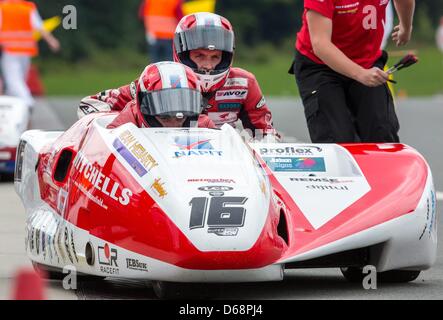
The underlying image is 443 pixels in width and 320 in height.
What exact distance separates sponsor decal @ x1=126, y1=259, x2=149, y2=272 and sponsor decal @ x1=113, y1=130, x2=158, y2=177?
0.47 m

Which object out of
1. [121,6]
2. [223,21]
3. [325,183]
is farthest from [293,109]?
[121,6]

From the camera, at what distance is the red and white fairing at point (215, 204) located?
7.36 m

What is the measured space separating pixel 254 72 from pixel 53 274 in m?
34.2

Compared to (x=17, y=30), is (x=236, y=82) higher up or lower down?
higher up

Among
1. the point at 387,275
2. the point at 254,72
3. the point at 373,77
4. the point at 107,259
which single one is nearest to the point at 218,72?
the point at 373,77

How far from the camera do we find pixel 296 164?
860 centimetres

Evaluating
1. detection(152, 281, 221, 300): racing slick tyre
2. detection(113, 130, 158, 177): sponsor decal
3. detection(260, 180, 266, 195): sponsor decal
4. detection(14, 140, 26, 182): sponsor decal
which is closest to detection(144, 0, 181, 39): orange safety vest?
detection(14, 140, 26, 182): sponsor decal

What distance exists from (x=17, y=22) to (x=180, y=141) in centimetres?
1624

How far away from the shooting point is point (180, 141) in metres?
8.00

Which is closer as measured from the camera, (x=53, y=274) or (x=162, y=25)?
(x=53, y=274)

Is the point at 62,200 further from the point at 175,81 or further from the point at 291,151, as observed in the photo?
the point at 291,151

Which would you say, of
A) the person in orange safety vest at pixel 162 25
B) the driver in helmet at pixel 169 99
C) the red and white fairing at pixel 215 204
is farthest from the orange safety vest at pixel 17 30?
the driver in helmet at pixel 169 99
